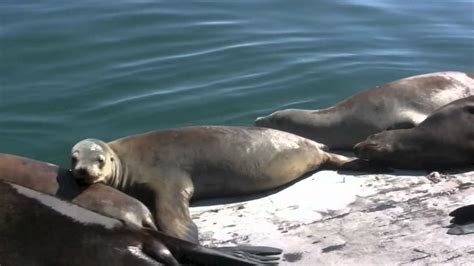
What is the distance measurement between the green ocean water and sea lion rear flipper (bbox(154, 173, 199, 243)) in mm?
1981

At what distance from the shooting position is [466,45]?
36.5ft

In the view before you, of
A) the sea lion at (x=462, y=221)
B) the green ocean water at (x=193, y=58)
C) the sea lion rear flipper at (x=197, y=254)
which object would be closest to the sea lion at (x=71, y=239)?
the sea lion rear flipper at (x=197, y=254)

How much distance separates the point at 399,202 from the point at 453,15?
7.96 m

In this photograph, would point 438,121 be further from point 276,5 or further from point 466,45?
point 276,5

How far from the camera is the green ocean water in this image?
841cm

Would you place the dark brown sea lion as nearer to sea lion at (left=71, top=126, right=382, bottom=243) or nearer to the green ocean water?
sea lion at (left=71, top=126, right=382, bottom=243)

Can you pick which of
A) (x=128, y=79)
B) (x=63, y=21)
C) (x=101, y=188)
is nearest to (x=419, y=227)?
(x=101, y=188)

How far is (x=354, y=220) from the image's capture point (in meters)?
5.14

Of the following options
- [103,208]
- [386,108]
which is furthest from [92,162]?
[386,108]

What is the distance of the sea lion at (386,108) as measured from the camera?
690cm

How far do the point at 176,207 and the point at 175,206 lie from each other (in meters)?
0.01

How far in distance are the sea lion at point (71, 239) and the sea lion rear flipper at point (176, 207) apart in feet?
2.81

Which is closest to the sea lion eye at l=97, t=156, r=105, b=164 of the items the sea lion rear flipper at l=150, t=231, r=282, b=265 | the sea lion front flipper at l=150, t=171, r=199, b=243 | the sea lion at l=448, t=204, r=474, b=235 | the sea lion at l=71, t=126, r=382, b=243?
the sea lion at l=71, t=126, r=382, b=243

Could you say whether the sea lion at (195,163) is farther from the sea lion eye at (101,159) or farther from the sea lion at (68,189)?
the sea lion at (68,189)
